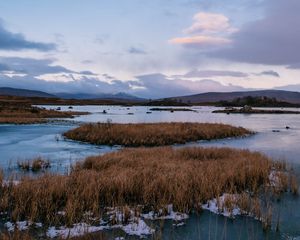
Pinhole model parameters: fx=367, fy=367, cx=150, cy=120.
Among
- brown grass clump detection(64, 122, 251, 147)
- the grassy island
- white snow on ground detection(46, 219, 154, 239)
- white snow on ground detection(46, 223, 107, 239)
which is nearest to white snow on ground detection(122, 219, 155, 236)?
white snow on ground detection(46, 219, 154, 239)

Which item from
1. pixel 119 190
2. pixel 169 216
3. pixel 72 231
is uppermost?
pixel 119 190

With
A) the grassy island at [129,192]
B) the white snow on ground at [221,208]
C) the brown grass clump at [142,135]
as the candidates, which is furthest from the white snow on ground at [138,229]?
the brown grass clump at [142,135]

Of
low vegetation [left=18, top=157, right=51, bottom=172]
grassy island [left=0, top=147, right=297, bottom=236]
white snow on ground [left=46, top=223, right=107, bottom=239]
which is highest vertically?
grassy island [left=0, top=147, right=297, bottom=236]

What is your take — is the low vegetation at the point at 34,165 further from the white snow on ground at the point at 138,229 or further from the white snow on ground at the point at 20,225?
the white snow on ground at the point at 138,229

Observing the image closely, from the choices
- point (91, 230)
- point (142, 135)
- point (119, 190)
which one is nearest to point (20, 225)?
point (91, 230)

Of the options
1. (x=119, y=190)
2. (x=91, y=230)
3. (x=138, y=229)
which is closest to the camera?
(x=91, y=230)

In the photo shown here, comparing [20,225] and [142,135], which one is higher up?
[142,135]

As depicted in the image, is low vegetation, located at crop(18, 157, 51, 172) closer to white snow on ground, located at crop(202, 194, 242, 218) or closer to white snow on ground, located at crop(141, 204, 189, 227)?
white snow on ground, located at crop(141, 204, 189, 227)

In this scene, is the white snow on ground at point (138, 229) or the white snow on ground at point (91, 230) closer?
the white snow on ground at point (91, 230)

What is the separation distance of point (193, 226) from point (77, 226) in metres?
3.21

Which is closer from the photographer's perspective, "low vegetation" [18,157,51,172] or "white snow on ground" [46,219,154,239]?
"white snow on ground" [46,219,154,239]

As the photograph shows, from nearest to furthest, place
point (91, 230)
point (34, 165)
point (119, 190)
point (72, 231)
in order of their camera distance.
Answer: point (72, 231) → point (91, 230) → point (119, 190) → point (34, 165)

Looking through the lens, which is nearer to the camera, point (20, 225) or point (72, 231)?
point (72, 231)

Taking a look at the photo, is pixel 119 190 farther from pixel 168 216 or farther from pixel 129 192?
pixel 168 216
